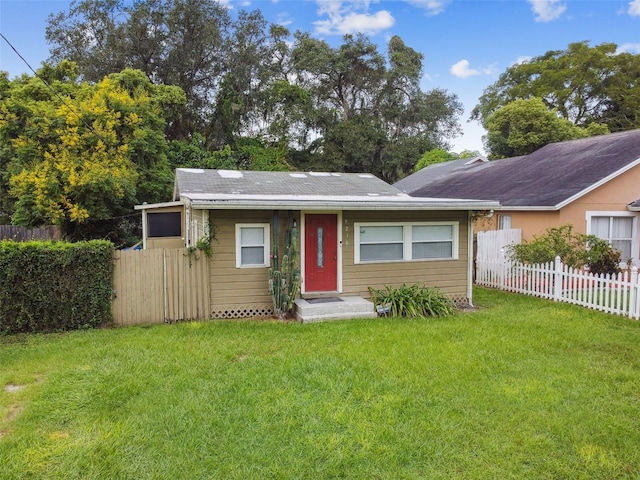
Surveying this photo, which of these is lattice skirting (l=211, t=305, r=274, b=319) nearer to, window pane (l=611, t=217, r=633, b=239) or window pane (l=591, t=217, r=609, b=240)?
window pane (l=591, t=217, r=609, b=240)

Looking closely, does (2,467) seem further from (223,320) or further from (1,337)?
(223,320)

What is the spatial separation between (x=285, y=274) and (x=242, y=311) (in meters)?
1.18

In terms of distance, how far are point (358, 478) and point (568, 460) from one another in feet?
5.94

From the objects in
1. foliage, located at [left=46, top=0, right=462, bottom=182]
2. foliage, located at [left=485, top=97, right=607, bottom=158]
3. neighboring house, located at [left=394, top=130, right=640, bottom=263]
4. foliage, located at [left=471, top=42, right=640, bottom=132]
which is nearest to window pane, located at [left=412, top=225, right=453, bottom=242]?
neighboring house, located at [left=394, top=130, right=640, bottom=263]

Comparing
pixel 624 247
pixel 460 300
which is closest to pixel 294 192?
pixel 460 300

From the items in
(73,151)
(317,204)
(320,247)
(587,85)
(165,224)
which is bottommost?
(320,247)

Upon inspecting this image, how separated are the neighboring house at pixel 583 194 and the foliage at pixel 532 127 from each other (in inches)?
463

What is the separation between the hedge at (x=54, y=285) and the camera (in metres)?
7.21

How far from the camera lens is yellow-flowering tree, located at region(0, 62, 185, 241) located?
15.3m

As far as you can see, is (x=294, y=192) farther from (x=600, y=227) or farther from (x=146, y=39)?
(x=146, y=39)

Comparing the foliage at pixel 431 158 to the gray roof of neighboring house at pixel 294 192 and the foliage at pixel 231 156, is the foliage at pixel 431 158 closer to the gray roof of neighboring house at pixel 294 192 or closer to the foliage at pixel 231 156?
the foliage at pixel 231 156

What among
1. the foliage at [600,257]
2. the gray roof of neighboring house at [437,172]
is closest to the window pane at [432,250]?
the foliage at [600,257]

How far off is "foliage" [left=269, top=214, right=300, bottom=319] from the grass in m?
1.35

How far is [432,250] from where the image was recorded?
1020 centimetres
